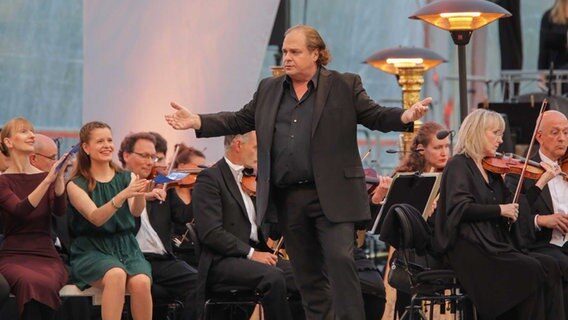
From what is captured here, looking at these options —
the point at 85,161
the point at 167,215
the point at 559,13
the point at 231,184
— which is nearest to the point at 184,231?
the point at 167,215

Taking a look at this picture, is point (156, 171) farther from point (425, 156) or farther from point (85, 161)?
point (425, 156)

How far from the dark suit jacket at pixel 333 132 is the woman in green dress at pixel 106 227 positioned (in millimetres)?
1035

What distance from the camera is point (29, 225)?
894cm

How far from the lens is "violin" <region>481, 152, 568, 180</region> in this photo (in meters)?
8.95

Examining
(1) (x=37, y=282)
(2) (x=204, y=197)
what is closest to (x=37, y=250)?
(1) (x=37, y=282)

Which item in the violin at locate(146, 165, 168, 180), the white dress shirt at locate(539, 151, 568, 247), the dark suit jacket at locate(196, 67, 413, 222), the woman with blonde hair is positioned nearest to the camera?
the dark suit jacket at locate(196, 67, 413, 222)

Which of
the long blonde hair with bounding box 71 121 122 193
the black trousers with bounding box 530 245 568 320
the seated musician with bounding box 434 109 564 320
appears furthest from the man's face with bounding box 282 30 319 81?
the black trousers with bounding box 530 245 568 320

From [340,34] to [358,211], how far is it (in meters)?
12.0

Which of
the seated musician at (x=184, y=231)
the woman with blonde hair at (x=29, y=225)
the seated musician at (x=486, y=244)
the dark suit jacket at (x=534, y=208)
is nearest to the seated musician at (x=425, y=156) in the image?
the dark suit jacket at (x=534, y=208)

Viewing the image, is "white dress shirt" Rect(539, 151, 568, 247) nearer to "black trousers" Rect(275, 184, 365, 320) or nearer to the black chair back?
"black trousers" Rect(275, 184, 365, 320)

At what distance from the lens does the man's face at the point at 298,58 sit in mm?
7895

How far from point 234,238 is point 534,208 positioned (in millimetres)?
1777

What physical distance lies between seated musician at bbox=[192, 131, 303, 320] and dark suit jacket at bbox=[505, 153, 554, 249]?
1.41m

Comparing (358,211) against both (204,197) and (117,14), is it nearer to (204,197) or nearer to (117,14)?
(204,197)
